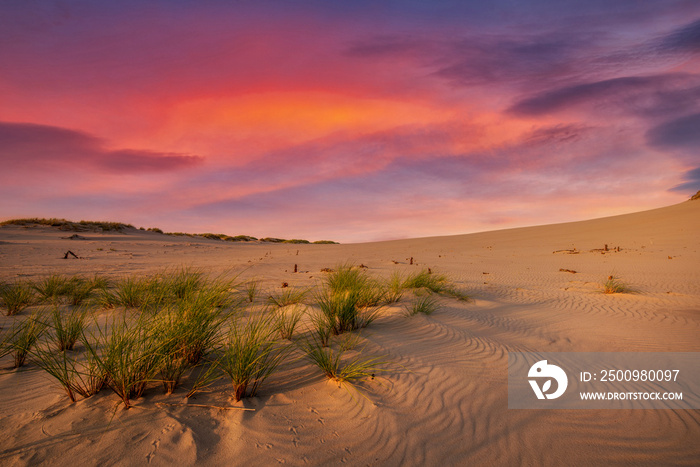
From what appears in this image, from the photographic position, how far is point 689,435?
8.57 feet

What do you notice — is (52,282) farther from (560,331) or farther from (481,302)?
(560,331)

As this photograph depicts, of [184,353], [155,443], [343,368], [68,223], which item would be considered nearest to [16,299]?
[184,353]

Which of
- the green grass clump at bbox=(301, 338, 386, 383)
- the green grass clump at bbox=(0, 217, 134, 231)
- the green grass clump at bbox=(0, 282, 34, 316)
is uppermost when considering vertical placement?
the green grass clump at bbox=(0, 217, 134, 231)

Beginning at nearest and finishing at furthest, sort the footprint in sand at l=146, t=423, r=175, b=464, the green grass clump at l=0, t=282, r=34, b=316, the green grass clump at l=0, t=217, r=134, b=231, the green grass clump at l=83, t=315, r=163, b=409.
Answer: the footprint in sand at l=146, t=423, r=175, b=464 < the green grass clump at l=83, t=315, r=163, b=409 < the green grass clump at l=0, t=282, r=34, b=316 < the green grass clump at l=0, t=217, r=134, b=231

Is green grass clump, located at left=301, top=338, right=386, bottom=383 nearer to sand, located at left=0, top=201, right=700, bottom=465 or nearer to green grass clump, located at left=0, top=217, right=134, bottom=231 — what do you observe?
sand, located at left=0, top=201, right=700, bottom=465

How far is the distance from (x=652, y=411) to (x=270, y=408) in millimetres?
3402

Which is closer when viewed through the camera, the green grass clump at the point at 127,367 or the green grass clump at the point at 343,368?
the green grass clump at the point at 127,367

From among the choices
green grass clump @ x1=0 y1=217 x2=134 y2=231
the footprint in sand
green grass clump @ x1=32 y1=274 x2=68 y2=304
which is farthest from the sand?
green grass clump @ x1=0 y1=217 x2=134 y2=231

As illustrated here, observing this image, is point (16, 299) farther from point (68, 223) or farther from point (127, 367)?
point (68, 223)

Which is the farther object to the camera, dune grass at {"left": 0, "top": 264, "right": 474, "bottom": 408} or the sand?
dune grass at {"left": 0, "top": 264, "right": 474, "bottom": 408}

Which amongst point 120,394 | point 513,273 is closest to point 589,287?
point 513,273

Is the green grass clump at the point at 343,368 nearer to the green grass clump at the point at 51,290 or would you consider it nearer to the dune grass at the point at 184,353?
the dune grass at the point at 184,353

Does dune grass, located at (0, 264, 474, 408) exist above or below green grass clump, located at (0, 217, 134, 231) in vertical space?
below

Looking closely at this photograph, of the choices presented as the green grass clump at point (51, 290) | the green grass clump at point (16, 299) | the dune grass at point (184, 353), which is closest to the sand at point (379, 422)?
the dune grass at point (184, 353)
